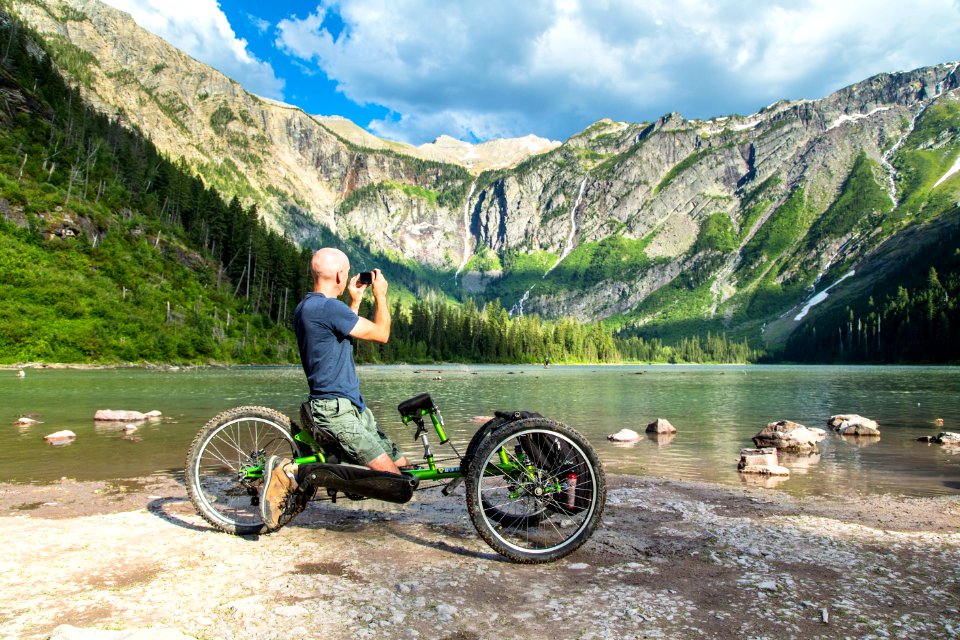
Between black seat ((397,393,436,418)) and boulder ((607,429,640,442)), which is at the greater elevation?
black seat ((397,393,436,418))

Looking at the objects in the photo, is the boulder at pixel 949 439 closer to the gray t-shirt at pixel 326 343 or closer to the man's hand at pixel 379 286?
the man's hand at pixel 379 286

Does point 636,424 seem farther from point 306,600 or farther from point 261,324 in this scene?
point 261,324

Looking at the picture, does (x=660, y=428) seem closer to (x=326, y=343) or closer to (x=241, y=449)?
(x=241, y=449)

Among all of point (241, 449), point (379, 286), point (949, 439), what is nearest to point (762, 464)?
point (949, 439)

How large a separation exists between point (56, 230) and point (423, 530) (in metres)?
102

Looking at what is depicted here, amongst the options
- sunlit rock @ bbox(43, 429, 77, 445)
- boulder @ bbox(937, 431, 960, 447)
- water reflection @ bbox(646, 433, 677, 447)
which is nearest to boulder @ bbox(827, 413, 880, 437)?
boulder @ bbox(937, 431, 960, 447)

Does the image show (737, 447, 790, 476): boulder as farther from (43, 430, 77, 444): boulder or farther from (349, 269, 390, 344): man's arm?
(43, 430, 77, 444): boulder

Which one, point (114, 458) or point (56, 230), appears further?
point (56, 230)

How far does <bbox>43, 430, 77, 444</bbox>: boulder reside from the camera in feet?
61.8

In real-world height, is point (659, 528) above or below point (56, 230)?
below

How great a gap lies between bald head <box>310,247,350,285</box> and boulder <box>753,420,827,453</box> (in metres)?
18.8

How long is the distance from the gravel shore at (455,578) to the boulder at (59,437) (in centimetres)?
1166

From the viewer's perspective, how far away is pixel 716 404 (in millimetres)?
43188

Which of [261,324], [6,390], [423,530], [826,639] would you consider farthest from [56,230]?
[826,639]
